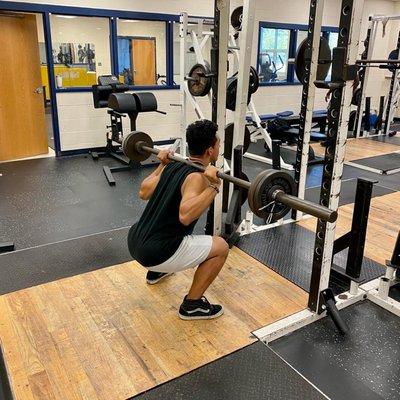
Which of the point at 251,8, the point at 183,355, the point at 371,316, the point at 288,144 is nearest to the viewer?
the point at 183,355

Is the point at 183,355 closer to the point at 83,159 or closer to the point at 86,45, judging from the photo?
the point at 83,159

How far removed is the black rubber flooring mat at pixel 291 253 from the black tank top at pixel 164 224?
A: 0.97 metres

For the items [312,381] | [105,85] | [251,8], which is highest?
[251,8]

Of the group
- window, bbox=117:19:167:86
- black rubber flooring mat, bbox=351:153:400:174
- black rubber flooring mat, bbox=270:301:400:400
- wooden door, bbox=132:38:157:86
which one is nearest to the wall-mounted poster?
window, bbox=117:19:167:86

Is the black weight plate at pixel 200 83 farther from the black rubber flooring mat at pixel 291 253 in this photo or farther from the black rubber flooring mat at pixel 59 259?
the black rubber flooring mat at pixel 59 259

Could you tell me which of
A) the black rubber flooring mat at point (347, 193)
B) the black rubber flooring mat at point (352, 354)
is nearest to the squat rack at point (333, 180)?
the black rubber flooring mat at point (352, 354)

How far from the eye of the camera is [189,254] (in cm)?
213

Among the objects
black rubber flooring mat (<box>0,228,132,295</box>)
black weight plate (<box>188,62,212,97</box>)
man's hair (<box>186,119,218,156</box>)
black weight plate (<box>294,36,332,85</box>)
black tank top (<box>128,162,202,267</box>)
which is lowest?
black rubber flooring mat (<box>0,228,132,295</box>)

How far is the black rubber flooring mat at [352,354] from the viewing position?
5.92 ft

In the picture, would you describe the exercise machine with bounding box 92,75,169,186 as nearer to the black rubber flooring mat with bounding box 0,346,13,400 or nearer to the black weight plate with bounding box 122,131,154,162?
the black weight plate with bounding box 122,131,154,162

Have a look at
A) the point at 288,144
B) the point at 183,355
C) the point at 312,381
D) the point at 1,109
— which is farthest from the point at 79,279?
the point at 288,144

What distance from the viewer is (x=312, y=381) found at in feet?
6.00

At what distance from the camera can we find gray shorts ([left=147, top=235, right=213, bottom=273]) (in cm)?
212

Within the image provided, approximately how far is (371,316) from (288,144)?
4.85m
